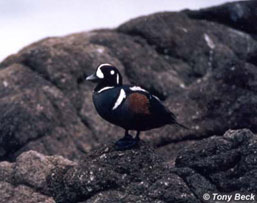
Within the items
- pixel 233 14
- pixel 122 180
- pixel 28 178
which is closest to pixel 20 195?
pixel 28 178

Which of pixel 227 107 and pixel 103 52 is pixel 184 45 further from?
pixel 227 107

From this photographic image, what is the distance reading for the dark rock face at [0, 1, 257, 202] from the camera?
11750mm

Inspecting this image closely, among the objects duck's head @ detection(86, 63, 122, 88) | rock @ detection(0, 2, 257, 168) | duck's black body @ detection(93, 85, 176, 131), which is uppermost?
duck's head @ detection(86, 63, 122, 88)

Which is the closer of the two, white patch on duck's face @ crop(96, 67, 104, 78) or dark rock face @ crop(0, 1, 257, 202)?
dark rock face @ crop(0, 1, 257, 202)

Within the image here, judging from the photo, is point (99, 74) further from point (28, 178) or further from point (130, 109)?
point (28, 178)

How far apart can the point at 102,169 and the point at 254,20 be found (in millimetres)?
15550

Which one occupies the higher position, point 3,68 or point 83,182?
point 83,182

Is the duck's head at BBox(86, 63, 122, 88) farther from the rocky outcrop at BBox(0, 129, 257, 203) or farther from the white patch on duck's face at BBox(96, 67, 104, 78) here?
the rocky outcrop at BBox(0, 129, 257, 203)

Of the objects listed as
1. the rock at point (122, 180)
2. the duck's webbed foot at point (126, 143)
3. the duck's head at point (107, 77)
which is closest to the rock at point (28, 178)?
the rock at point (122, 180)

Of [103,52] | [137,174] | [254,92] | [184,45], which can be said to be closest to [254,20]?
[184,45]

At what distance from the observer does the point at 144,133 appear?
59.9 ft


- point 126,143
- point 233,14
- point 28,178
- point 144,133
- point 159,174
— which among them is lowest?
point 144,133

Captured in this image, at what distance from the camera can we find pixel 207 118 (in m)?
18.2

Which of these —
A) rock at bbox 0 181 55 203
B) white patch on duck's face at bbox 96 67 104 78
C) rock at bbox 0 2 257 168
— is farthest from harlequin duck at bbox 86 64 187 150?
rock at bbox 0 2 257 168
